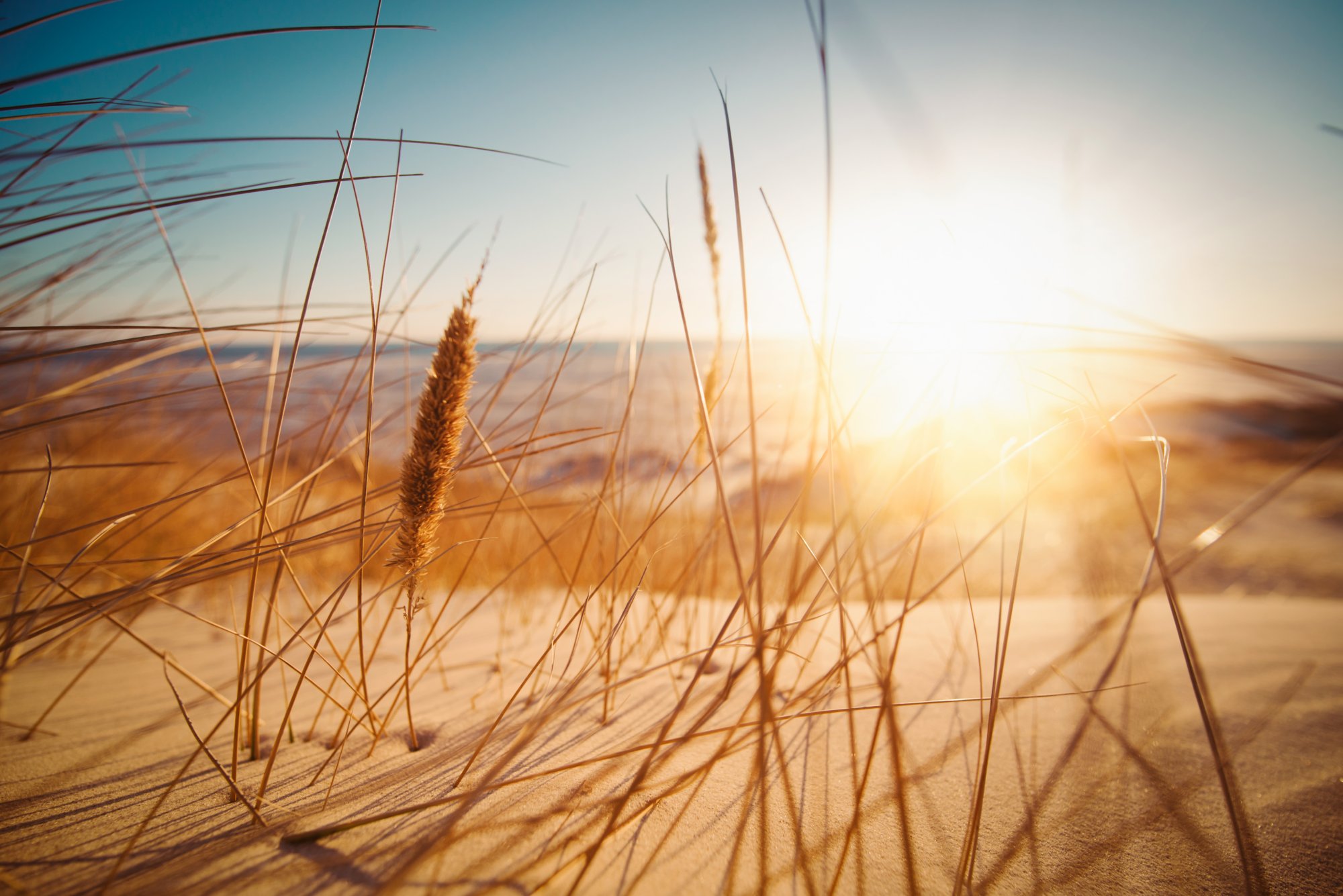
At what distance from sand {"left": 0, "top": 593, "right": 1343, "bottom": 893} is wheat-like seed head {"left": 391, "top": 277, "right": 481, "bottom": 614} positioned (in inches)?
11.9

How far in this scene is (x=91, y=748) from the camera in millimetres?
905

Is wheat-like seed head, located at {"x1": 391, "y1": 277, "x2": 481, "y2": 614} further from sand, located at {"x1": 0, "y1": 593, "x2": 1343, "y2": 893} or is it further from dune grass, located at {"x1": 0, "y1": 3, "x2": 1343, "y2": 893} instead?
sand, located at {"x1": 0, "y1": 593, "x2": 1343, "y2": 893}

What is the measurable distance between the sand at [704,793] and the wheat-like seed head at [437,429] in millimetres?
303

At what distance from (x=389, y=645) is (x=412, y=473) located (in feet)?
3.45

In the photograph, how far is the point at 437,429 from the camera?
2.40ft

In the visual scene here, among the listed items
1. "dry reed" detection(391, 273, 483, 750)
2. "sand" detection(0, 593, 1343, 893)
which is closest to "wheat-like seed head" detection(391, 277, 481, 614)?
"dry reed" detection(391, 273, 483, 750)

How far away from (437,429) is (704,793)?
2.17 ft

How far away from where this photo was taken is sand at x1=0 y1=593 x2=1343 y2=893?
25.0 inches

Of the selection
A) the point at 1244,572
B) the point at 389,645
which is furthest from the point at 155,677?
the point at 1244,572

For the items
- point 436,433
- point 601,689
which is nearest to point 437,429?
point 436,433

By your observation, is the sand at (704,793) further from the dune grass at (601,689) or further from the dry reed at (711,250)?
the dry reed at (711,250)

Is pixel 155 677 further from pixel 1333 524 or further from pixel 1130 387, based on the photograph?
pixel 1333 524

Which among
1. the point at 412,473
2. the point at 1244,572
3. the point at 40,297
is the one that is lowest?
the point at 1244,572

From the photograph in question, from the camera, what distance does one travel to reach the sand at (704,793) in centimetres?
63
